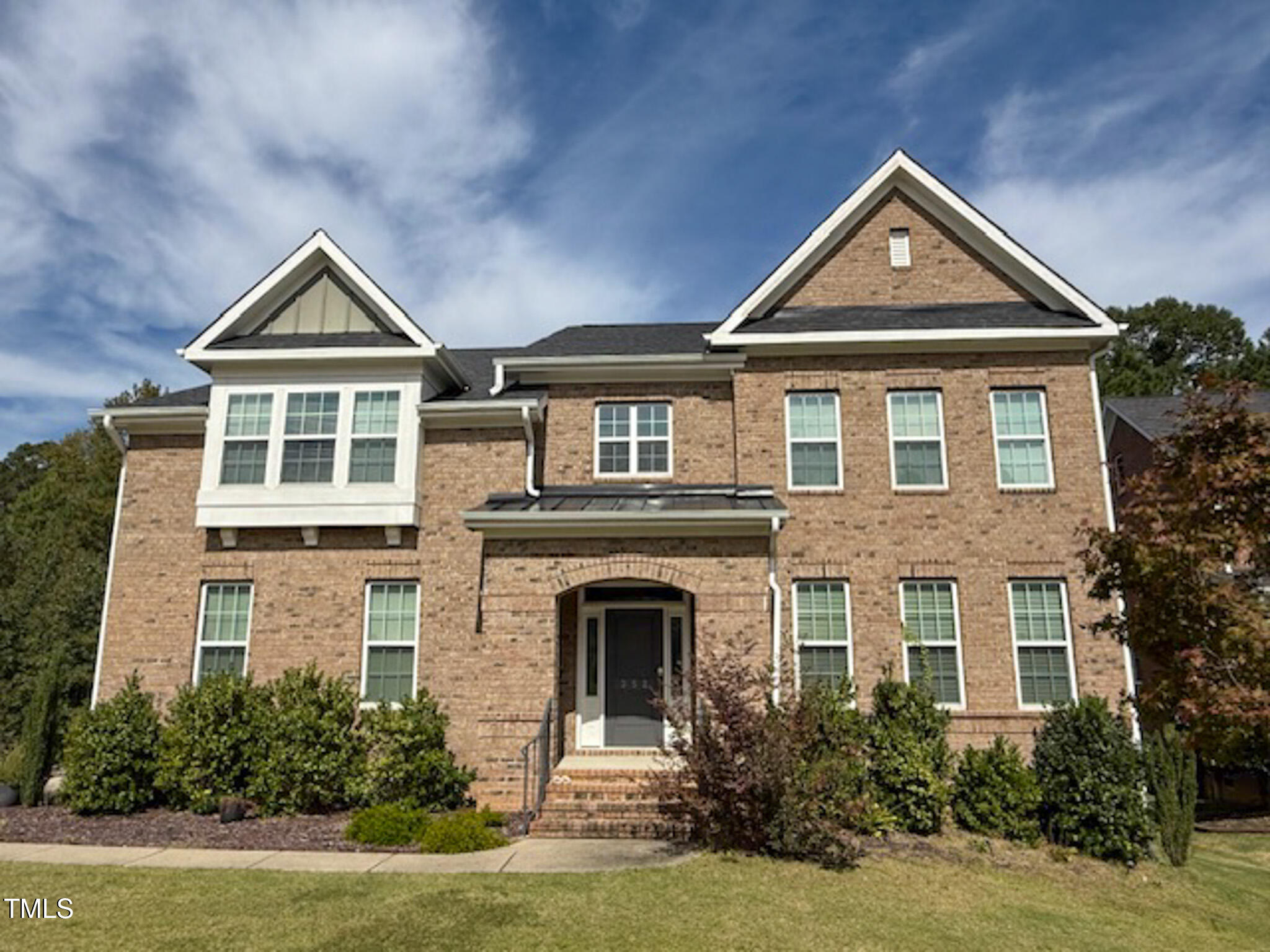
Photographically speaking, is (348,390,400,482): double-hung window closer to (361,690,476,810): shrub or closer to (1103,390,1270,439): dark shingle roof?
(361,690,476,810): shrub

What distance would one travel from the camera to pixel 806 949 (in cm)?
682

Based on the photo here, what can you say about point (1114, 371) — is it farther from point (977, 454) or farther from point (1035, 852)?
point (1035, 852)

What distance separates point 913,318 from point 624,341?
5.85 m

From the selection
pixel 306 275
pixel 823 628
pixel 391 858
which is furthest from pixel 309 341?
pixel 823 628

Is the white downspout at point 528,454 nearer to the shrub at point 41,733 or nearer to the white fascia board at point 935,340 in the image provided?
the white fascia board at point 935,340

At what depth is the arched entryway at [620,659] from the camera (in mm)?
13734

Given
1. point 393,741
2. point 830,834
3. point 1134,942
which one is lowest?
point 1134,942

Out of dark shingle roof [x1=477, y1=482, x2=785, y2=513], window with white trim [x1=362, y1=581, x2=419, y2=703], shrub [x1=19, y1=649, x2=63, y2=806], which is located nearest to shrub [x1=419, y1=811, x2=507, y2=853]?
window with white trim [x1=362, y1=581, x2=419, y2=703]

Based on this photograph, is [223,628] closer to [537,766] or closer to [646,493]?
[537,766]

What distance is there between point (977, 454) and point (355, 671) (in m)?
11.6

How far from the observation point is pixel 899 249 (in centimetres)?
1534

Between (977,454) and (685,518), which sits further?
(977,454)

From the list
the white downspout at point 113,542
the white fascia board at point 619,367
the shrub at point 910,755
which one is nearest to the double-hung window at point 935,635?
the shrub at point 910,755

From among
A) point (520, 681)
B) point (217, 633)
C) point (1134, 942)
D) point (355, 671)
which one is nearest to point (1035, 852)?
point (1134, 942)
